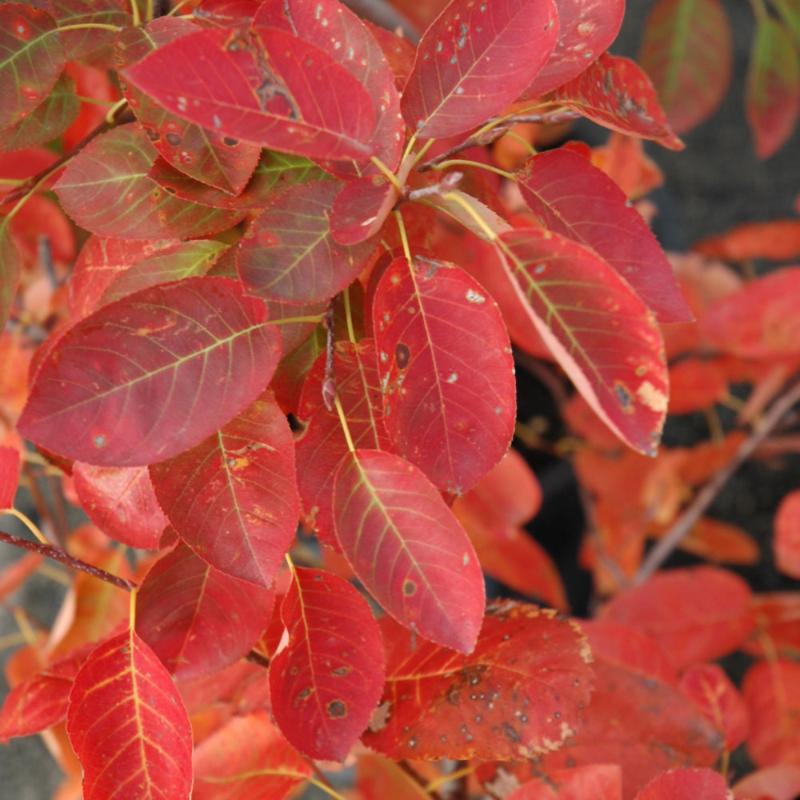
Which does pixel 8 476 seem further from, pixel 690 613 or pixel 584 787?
pixel 690 613

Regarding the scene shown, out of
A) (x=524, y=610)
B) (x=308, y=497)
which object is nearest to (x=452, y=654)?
(x=524, y=610)

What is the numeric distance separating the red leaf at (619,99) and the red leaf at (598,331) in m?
0.09

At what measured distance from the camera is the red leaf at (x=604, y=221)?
1.31 ft

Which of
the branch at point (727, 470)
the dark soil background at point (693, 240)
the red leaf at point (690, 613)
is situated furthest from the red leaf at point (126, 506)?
the dark soil background at point (693, 240)

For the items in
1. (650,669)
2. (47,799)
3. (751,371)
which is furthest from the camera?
(47,799)

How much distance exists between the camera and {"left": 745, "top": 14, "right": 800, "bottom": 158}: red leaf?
46.4 inches

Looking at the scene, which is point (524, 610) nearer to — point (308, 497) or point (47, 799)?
point (308, 497)

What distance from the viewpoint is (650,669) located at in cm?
68

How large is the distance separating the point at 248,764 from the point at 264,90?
15.2 inches

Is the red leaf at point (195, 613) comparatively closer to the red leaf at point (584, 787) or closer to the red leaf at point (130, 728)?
the red leaf at point (130, 728)

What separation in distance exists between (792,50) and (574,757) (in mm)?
942

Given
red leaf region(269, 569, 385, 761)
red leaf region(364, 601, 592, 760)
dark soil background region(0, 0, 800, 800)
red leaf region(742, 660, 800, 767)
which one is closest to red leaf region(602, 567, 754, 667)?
red leaf region(742, 660, 800, 767)

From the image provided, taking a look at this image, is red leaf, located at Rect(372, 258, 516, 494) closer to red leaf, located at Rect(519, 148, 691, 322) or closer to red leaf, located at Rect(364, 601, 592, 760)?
red leaf, located at Rect(519, 148, 691, 322)

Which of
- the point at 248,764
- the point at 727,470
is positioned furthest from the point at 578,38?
the point at 727,470
